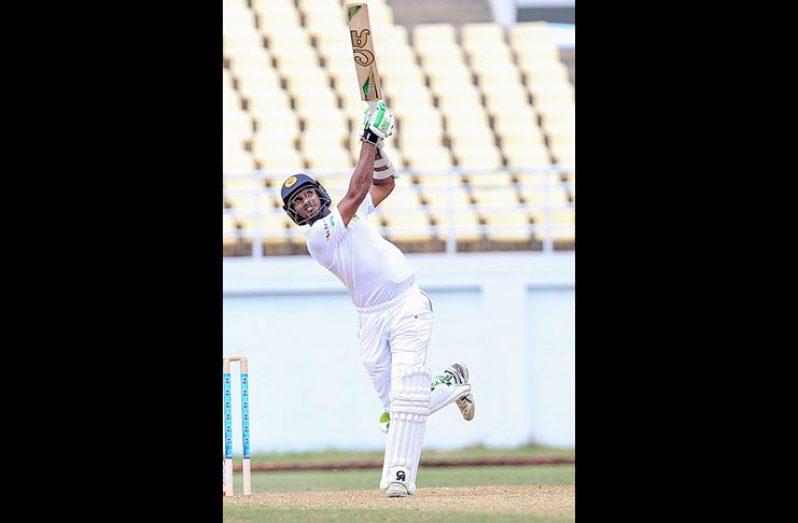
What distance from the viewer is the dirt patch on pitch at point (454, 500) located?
5516 millimetres

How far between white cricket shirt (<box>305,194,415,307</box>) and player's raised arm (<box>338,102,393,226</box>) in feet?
0.53

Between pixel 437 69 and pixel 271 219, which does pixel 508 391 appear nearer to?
pixel 271 219

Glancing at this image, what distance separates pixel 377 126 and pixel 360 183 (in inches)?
10.9

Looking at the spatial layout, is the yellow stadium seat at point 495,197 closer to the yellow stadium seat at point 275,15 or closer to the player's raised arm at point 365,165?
the yellow stadium seat at point 275,15

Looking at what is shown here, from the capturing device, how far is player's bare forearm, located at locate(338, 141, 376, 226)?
5867 millimetres

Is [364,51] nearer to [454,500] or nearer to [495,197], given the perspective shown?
[454,500]

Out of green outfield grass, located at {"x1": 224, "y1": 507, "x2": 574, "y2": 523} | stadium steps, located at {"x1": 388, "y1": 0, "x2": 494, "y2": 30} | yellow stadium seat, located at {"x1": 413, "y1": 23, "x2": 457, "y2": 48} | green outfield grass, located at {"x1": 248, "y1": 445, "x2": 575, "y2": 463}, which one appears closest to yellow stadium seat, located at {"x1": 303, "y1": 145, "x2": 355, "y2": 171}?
yellow stadium seat, located at {"x1": 413, "y1": 23, "x2": 457, "y2": 48}

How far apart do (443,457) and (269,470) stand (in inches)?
56.2

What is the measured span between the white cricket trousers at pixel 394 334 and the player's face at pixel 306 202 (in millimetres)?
560

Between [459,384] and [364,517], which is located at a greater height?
[459,384]

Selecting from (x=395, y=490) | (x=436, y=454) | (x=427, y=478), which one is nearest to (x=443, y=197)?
(x=436, y=454)

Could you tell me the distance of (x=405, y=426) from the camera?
5.96m
